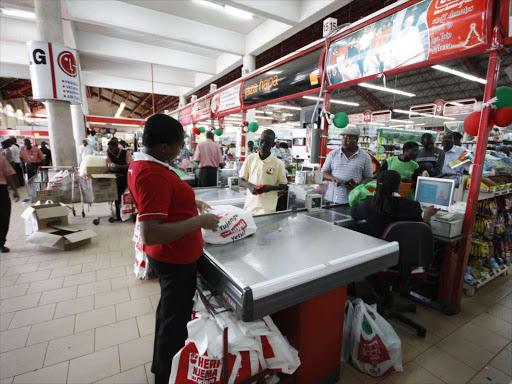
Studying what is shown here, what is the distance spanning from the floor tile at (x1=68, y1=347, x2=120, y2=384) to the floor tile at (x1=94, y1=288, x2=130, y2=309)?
69 centimetres

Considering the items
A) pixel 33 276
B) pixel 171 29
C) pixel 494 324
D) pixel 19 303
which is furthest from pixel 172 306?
pixel 171 29

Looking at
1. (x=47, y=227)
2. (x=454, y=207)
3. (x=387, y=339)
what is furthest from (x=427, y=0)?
(x=47, y=227)

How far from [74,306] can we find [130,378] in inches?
47.8

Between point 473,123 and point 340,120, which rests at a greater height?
point 340,120

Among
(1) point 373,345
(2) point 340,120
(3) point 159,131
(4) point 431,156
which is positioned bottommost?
(1) point 373,345

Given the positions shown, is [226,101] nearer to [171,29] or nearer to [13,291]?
[171,29]

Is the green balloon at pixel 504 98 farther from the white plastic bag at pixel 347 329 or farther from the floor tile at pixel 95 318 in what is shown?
the floor tile at pixel 95 318

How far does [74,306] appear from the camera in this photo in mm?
2561

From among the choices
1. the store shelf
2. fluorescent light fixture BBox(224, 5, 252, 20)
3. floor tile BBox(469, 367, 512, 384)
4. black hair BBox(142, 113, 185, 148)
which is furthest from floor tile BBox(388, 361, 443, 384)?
fluorescent light fixture BBox(224, 5, 252, 20)

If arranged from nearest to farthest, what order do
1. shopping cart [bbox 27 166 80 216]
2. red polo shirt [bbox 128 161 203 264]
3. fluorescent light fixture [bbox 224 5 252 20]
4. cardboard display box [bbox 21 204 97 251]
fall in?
red polo shirt [bbox 128 161 203 264] < cardboard display box [bbox 21 204 97 251] < shopping cart [bbox 27 166 80 216] < fluorescent light fixture [bbox 224 5 252 20]

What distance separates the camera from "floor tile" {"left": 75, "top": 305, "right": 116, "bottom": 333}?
2283 mm

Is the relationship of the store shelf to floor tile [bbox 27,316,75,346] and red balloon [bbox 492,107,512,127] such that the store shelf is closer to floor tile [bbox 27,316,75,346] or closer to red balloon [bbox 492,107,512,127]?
red balloon [bbox 492,107,512,127]

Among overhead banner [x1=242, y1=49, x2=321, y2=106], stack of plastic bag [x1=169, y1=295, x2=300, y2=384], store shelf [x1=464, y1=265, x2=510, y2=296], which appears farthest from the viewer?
overhead banner [x1=242, y1=49, x2=321, y2=106]

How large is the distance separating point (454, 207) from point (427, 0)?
6.67 ft
